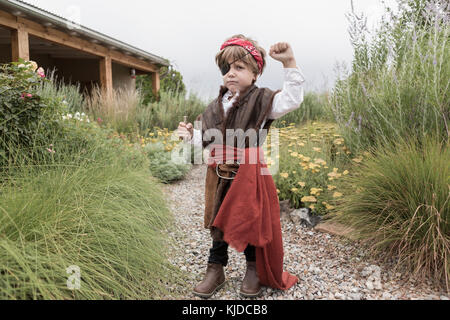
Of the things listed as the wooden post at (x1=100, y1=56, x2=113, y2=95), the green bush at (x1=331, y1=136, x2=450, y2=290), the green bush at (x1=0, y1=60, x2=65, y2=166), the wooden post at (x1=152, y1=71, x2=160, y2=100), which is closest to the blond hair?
the green bush at (x1=331, y1=136, x2=450, y2=290)

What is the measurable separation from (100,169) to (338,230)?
8.03 feet

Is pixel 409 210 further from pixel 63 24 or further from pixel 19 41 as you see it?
pixel 63 24

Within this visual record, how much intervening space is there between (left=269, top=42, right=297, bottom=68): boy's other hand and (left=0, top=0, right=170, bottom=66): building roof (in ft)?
A: 20.1

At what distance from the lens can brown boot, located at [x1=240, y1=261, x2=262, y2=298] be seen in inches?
82.7

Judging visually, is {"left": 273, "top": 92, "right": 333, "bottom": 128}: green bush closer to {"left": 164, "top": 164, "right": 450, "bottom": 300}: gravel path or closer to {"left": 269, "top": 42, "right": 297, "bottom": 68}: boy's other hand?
{"left": 164, "top": 164, "right": 450, "bottom": 300}: gravel path

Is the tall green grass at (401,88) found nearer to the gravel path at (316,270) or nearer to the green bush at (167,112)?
the gravel path at (316,270)

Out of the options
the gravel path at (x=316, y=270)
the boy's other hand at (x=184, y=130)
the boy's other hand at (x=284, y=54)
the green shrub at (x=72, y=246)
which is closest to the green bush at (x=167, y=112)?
the gravel path at (x=316, y=270)

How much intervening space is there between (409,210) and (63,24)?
7.82 metres

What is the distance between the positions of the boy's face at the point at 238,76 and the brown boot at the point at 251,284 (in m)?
1.17

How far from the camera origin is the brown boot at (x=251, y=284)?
Result: 6.89 ft

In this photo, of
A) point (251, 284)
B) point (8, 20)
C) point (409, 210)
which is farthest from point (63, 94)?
point (409, 210)

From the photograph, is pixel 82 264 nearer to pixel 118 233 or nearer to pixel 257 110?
pixel 118 233

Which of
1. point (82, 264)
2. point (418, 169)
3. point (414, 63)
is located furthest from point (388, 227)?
point (82, 264)
